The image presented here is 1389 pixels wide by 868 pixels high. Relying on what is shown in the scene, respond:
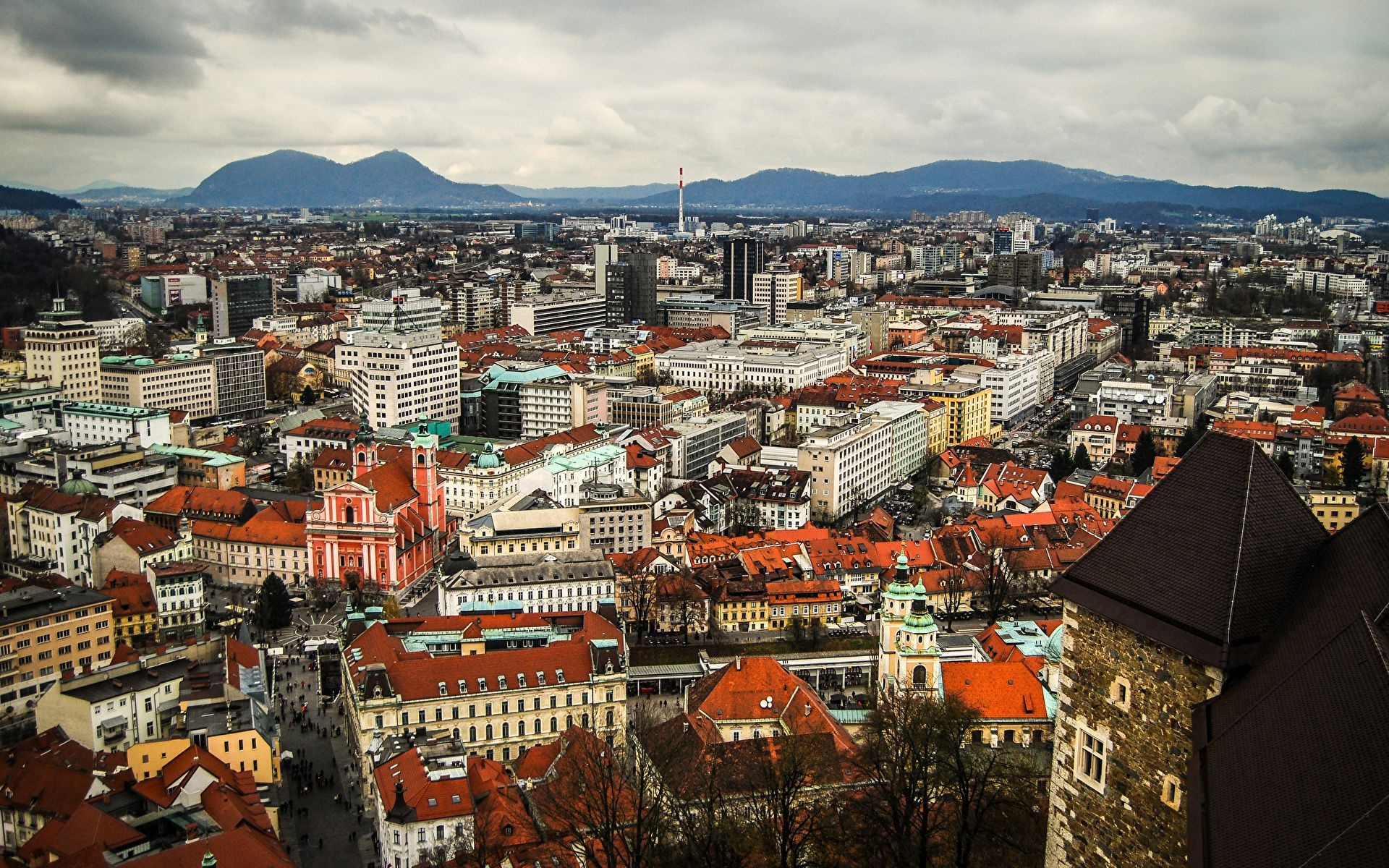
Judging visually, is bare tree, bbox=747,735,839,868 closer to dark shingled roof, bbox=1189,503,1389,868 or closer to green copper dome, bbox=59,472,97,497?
dark shingled roof, bbox=1189,503,1389,868

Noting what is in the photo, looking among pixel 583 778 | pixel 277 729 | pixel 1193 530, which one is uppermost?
pixel 1193 530

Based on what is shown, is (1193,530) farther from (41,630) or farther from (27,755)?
(41,630)

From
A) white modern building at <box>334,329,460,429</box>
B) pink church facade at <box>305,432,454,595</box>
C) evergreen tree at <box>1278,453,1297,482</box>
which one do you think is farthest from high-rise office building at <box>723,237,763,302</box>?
pink church facade at <box>305,432,454,595</box>

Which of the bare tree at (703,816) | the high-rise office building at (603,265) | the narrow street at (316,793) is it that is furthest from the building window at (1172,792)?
the high-rise office building at (603,265)

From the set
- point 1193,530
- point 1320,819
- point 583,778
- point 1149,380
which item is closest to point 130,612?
point 583,778

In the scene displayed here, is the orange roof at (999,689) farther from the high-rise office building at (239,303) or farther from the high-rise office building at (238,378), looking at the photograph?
the high-rise office building at (239,303)
